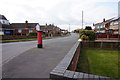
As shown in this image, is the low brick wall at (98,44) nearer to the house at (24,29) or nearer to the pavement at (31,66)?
the pavement at (31,66)

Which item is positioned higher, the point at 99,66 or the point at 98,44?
the point at 98,44

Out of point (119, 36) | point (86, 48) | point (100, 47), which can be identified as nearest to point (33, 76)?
point (86, 48)

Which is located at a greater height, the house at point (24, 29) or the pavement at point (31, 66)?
the house at point (24, 29)

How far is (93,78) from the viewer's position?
93.0 inches

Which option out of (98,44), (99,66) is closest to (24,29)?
(98,44)

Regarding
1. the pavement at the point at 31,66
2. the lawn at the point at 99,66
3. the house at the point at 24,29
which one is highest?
the house at the point at 24,29

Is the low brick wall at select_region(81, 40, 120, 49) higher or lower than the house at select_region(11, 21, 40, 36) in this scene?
lower

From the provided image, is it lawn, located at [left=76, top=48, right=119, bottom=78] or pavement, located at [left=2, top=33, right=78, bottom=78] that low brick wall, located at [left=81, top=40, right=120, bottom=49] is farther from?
pavement, located at [left=2, top=33, right=78, bottom=78]

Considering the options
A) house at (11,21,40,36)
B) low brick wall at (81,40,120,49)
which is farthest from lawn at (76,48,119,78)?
house at (11,21,40,36)

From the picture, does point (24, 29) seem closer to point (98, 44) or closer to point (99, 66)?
point (98, 44)

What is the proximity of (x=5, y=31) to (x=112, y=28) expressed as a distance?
38.4 meters

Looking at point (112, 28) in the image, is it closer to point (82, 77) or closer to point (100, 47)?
point (100, 47)

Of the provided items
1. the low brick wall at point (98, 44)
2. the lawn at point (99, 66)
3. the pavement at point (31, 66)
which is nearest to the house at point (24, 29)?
the low brick wall at point (98, 44)

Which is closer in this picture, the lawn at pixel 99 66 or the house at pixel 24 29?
the lawn at pixel 99 66
